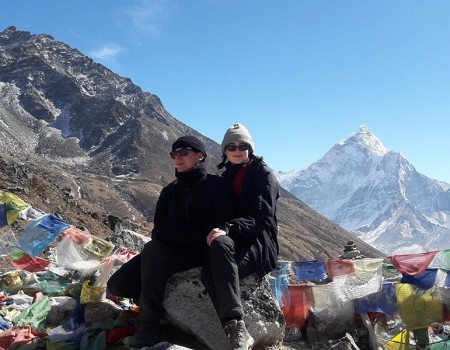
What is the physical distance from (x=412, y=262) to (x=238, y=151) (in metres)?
3.65

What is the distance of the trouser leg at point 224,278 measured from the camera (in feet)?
13.5

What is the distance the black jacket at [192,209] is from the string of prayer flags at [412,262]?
3585 mm

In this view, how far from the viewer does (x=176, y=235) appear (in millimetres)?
4664

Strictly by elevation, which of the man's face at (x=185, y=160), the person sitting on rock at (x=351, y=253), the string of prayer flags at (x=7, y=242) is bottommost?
the string of prayer flags at (x=7, y=242)

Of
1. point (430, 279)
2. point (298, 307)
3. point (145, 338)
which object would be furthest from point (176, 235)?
point (430, 279)

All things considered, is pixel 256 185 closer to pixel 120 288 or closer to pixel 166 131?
pixel 120 288

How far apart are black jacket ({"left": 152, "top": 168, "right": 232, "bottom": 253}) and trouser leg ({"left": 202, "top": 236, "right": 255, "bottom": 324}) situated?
35 cm

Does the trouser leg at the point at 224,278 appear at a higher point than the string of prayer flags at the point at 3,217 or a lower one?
lower

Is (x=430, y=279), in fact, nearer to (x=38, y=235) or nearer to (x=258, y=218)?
(x=258, y=218)

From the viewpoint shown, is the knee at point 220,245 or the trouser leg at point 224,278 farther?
the knee at point 220,245

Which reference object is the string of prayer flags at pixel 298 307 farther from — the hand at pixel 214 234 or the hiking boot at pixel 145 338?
the hand at pixel 214 234

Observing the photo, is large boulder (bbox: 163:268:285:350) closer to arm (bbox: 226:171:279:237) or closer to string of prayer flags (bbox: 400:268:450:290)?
arm (bbox: 226:171:279:237)

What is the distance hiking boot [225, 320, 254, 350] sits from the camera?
13.0ft

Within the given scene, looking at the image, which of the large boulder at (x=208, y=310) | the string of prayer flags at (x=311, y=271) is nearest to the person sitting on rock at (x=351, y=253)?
the string of prayer flags at (x=311, y=271)
